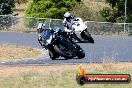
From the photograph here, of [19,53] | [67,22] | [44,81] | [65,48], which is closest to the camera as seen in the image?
[65,48]

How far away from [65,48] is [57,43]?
462 mm

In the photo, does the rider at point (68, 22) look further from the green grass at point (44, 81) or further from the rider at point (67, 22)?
the green grass at point (44, 81)

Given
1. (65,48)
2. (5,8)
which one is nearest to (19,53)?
(65,48)

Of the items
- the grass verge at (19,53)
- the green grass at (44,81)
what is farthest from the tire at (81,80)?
the grass verge at (19,53)

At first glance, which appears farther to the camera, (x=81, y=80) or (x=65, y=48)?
(x=65, y=48)

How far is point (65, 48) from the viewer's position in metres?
10.2

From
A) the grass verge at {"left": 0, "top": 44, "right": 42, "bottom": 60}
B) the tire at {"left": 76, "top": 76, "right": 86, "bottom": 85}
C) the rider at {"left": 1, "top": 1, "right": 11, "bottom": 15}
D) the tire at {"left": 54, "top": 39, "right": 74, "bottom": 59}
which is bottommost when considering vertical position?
the rider at {"left": 1, "top": 1, "right": 11, "bottom": 15}

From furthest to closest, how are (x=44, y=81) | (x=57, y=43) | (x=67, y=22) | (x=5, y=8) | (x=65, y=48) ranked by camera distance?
(x=5, y=8)
(x=44, y=81)
(x=67, y=22)
(x=65, y=48)
(x=57, y=43)

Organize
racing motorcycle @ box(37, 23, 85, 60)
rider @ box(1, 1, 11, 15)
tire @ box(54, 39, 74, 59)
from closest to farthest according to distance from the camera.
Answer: racing motorcycle @ box(37, 23, 85, 60) → tire @ box(54, 39, 74, 59) → rider @ box(1, 1, 11, 15)

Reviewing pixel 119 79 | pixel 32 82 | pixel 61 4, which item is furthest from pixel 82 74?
pixel 61 4

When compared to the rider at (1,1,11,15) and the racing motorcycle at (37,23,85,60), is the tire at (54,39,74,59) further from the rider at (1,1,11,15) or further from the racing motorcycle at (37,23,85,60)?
the rider at (1,1,11,15)

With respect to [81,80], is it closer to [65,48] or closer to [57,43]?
[57,43]

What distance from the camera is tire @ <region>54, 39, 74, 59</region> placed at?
9.96m

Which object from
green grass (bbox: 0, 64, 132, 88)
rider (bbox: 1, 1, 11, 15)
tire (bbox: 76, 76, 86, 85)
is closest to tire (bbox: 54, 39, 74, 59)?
green grass (bbox: 0, 64, 132, 88)
